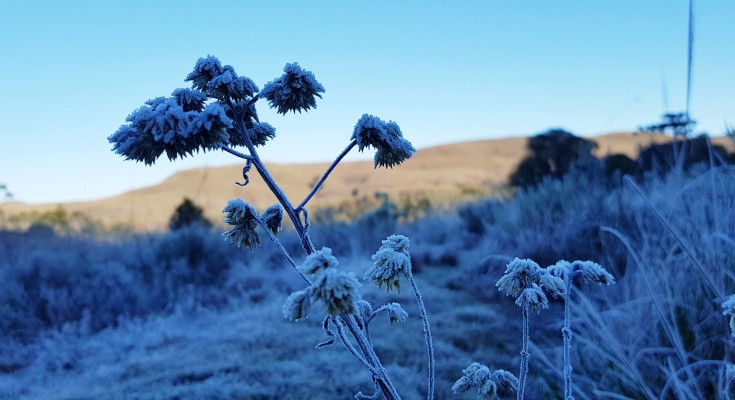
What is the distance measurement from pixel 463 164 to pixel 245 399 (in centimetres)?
4819

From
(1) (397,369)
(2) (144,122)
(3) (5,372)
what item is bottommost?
(3) (5,372)

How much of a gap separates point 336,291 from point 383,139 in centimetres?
42

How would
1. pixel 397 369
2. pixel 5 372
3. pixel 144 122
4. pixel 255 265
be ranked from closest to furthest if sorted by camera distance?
pixel 144 122 → pixel 397 369 → pixel 5 372 → pixel 255 265

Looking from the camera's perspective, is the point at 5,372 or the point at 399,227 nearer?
the point at 5,372

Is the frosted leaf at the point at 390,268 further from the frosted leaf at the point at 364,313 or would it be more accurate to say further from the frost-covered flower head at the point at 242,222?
the frost-covered flower head at the point at 242,222

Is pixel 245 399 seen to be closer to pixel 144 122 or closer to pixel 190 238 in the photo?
Result: pixel 144 122

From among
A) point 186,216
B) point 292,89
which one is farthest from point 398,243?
point 186,216

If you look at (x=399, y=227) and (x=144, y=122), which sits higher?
(x=144, y=122)

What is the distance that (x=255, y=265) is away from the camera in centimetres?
729

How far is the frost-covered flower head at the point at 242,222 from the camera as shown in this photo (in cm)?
155

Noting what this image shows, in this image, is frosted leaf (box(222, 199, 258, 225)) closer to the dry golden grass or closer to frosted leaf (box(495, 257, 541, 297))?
frosted leaf (box(495, 257, 541, 297))

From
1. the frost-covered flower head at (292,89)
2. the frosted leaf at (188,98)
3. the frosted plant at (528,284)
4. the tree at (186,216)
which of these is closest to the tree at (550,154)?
the tree at (186,216)

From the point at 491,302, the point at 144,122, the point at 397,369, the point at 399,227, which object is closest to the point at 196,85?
the point at 144,122

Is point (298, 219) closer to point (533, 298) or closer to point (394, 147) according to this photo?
point (394, 147)
